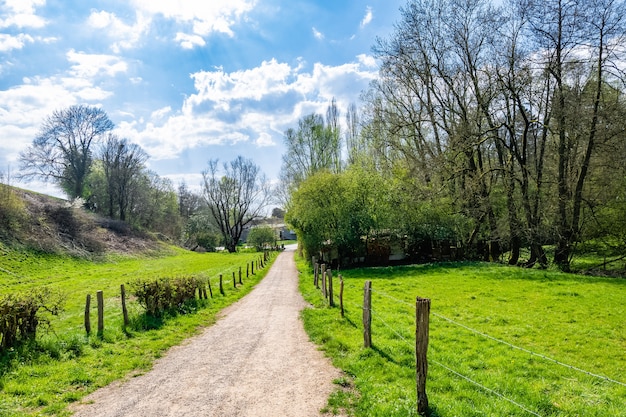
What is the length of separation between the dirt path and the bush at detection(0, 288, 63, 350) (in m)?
2.72

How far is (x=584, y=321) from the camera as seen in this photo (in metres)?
10.6

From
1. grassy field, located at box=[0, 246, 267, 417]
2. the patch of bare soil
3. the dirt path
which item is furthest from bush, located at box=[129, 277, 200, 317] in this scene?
the patch of bare soil

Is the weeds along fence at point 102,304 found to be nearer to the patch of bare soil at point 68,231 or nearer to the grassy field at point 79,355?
the grassy field at point 79,355

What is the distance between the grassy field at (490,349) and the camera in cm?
544

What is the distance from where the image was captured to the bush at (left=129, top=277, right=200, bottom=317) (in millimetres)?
11320

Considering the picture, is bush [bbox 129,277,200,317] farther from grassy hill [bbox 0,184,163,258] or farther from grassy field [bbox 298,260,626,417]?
grassy hill [bbox 0,184,163,258]

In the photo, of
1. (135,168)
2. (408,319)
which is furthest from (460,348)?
(135,168)

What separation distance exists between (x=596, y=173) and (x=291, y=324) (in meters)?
19.8

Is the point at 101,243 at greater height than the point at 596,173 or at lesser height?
lesser

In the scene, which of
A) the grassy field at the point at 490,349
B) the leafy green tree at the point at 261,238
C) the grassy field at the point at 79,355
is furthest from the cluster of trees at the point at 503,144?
the leafy green tree at the point at 261,238

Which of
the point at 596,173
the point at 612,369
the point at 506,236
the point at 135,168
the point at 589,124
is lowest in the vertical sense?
the point at 612,369

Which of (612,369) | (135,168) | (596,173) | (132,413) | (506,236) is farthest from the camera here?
(135,168)

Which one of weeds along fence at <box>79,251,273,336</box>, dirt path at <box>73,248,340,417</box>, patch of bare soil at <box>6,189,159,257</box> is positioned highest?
patch of bare soil at <box>6,189,159,257</box>

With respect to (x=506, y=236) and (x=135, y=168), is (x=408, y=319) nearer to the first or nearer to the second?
(x=506, y=236)
